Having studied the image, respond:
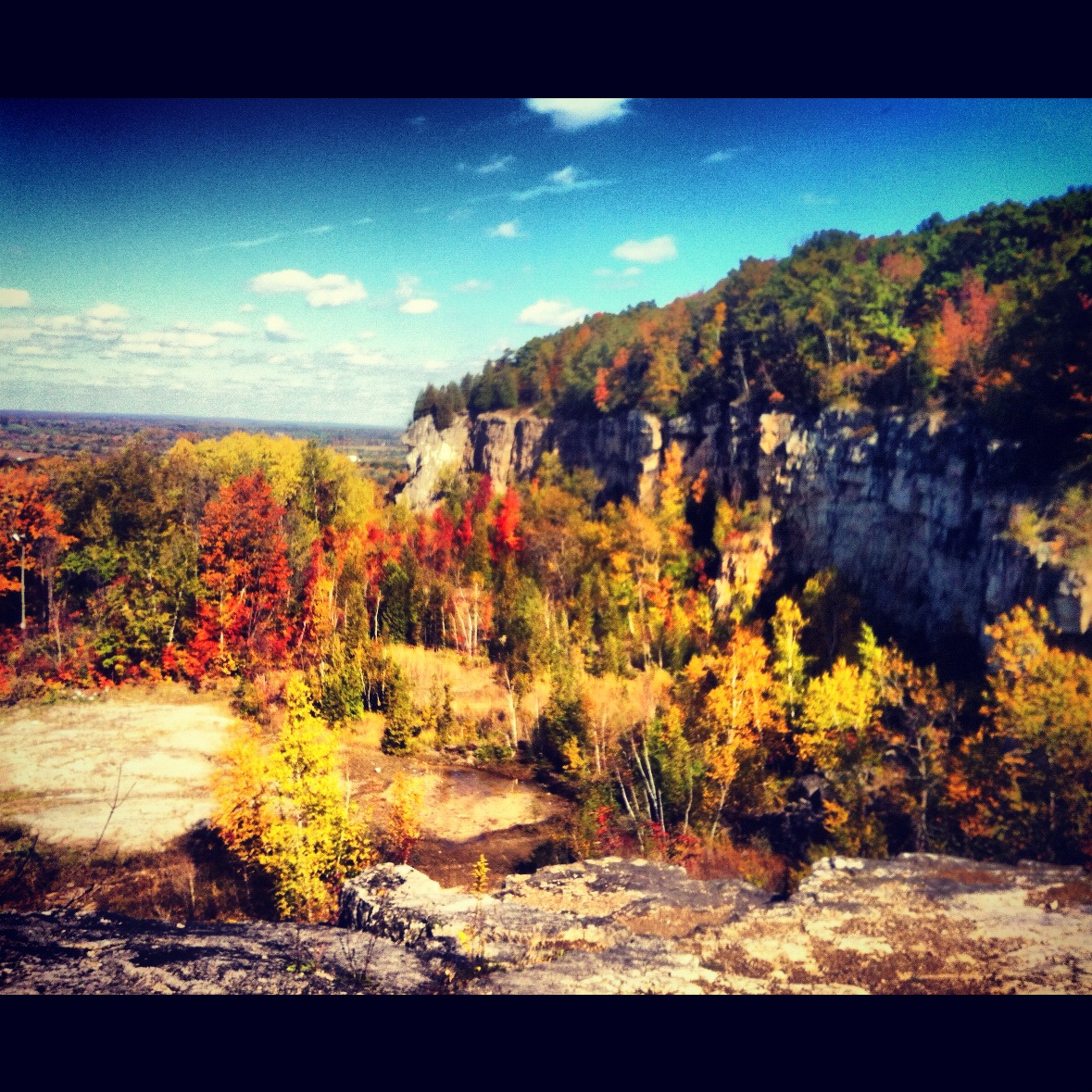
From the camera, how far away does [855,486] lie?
11914mm

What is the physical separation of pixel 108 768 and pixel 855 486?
11.6 metres

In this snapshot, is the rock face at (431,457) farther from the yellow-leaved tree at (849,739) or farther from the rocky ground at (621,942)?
the rocky ground at (621,942)

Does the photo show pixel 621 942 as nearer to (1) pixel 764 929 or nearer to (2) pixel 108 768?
(1) pixel 764 929

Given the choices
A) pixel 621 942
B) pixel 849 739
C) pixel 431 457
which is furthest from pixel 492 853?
pixel 431 457

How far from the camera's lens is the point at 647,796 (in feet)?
27.5

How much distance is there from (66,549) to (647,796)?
27.0 ft

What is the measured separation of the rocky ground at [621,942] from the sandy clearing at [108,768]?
108 centimetres

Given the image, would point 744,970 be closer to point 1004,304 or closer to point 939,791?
point 939,791

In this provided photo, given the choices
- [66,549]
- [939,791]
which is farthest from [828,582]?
[66,549]

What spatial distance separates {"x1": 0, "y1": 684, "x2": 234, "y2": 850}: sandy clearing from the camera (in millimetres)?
6590

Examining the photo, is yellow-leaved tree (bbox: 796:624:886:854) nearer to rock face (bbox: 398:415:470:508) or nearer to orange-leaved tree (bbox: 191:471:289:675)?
orange-leaved tree (bbox: 191:471:289:675)

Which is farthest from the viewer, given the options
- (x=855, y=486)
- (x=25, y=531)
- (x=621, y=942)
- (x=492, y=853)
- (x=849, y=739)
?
(x=855, y=486)

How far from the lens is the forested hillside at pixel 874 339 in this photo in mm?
7395

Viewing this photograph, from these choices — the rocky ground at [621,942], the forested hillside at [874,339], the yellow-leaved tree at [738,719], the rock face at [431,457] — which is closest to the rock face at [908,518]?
the forested hillside at [874,339]
